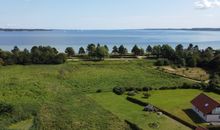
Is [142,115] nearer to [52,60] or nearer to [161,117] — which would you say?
[161,117]

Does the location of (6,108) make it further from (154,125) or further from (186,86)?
(186,86)

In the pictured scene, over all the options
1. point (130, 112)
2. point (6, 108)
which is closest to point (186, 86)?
point (130, 112)

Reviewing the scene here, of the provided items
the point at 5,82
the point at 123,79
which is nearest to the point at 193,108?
the point at 123,79

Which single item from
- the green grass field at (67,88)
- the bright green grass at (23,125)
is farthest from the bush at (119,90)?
the bright green grass at (23,125)

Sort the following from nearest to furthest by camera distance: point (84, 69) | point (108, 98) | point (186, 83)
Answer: point (108, 98)
point (186, 83)
point (84, 69)

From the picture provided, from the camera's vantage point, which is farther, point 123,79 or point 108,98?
point 123,79

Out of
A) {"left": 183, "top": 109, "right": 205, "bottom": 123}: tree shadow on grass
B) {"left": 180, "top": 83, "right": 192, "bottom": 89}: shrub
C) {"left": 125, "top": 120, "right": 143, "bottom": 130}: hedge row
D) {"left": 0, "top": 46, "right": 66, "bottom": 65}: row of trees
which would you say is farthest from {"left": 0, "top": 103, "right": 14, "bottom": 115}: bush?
{"left": 0, "top": 46, "right": 66, "bottom": 65}: row of trees

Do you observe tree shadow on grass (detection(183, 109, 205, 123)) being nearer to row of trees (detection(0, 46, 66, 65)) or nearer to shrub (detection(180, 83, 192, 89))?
shrub (detection(180, 83, 192, 89))
